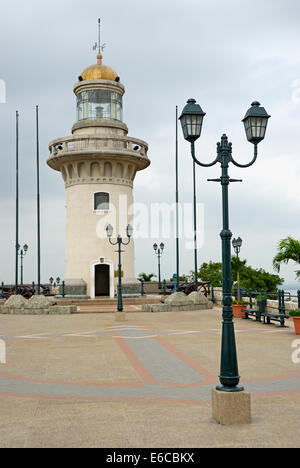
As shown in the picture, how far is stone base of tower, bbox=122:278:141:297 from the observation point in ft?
105

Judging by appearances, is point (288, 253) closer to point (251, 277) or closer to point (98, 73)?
point (98, 73)

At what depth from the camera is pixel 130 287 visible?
32.2 metres

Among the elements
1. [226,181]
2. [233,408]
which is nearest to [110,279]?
[226,181]

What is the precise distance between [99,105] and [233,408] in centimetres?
3001

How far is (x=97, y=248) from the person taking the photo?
105ft

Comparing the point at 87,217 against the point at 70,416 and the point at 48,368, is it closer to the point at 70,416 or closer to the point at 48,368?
the point at 48,368

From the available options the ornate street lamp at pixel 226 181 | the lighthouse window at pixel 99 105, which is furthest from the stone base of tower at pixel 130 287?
the ornate street lamp at pixel 226 181

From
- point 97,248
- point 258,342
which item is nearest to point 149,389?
point 258,342

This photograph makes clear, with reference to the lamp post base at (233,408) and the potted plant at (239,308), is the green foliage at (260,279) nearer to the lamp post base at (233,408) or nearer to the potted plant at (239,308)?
the potted plant at (239,308)

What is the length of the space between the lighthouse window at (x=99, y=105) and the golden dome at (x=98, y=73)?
1.11 metres

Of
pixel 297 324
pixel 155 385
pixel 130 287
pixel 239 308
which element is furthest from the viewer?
pixel 130 287

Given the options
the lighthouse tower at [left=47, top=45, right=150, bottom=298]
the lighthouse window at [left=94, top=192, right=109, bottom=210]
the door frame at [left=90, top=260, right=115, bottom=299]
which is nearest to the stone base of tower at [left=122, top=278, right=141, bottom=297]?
the lighthouse tower at [left=47, top=45, right=150, bottom=298]

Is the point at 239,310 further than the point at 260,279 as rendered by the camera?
No
